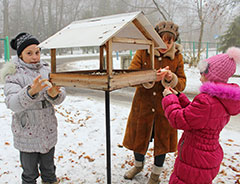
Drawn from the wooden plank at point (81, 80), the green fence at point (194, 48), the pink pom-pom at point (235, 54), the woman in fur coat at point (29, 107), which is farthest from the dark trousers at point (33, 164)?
the green fence at point (194, 48)

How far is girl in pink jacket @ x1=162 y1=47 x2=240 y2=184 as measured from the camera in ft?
4.90

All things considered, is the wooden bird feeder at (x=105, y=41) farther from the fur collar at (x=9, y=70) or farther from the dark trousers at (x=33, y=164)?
the dark trousers at (x=33, y=164)

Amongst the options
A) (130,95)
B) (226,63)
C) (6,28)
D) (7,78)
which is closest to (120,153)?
(7,78)

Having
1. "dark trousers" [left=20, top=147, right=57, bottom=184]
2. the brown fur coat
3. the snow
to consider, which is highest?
the brown fur coat

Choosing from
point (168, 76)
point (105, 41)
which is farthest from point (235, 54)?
point (105, 41)

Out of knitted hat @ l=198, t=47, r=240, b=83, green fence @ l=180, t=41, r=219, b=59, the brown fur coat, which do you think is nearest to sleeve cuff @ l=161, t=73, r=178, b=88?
the brown fur coat

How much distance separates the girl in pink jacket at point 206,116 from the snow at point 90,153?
3.52ft

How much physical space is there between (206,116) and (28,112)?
4.71ft

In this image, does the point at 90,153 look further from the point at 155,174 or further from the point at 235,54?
the point at 235,54

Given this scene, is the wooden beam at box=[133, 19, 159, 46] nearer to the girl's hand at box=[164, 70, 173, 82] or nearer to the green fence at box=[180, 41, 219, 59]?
the girl's hand at box=[164, 70, 173, 82]

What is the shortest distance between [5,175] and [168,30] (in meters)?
2.47

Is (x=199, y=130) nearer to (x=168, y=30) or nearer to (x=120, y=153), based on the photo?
(x=168, y=30)

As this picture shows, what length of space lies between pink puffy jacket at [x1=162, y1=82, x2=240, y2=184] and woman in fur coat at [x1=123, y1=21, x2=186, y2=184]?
1.75 ft

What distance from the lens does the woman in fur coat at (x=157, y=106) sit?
2.20m
